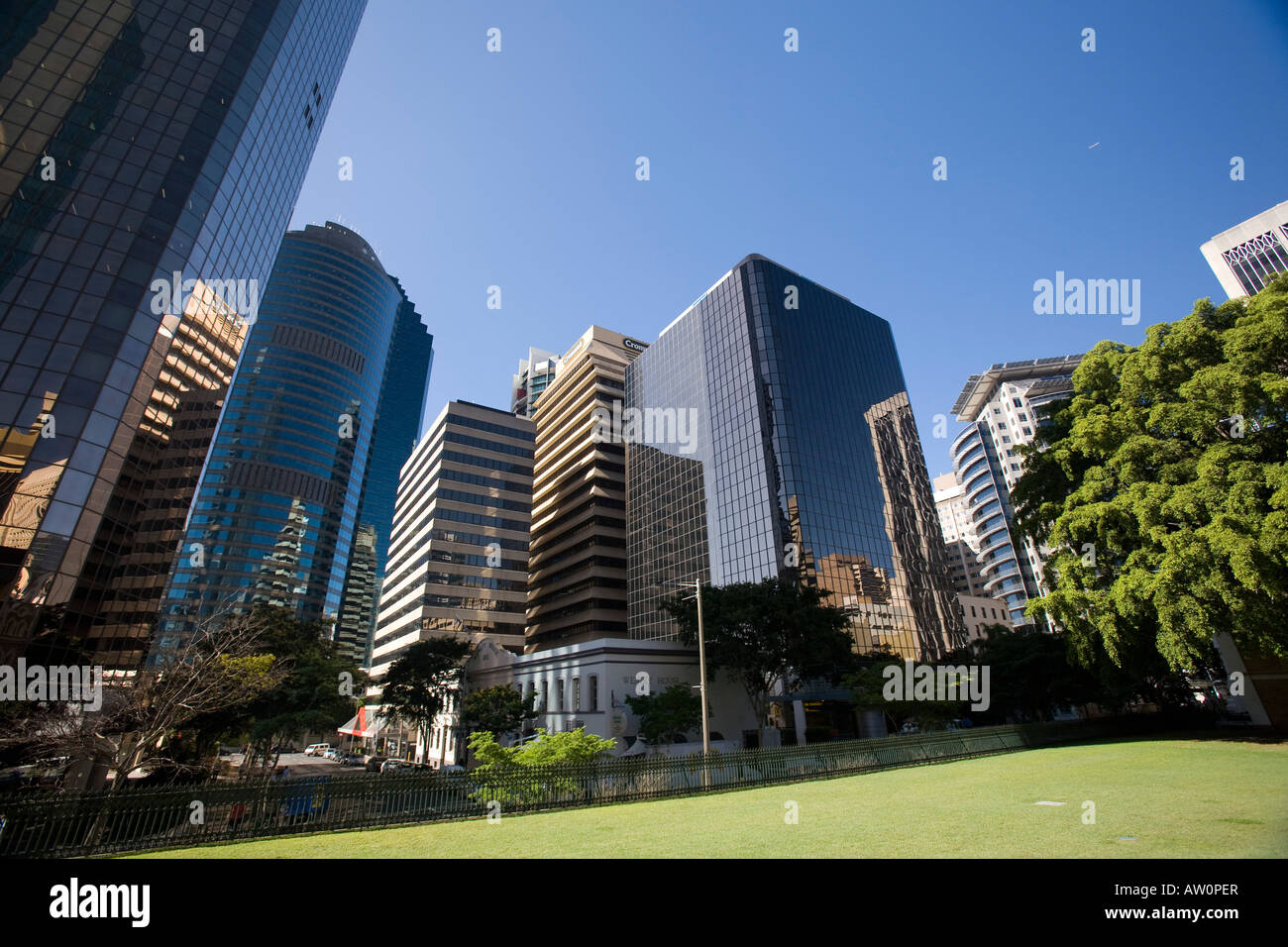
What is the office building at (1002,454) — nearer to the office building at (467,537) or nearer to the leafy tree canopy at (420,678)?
the office building at (467,537)

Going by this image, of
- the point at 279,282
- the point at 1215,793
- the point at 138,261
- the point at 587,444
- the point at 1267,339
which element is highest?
the point at 279,282

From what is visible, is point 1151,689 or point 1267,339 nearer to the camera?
point 1267,339

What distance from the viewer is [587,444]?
88188 mm

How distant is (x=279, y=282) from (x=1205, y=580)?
14897cm

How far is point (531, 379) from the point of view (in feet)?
448

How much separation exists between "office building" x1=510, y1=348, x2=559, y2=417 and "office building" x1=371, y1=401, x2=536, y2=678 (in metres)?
42.5

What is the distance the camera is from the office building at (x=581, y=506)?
79125mm

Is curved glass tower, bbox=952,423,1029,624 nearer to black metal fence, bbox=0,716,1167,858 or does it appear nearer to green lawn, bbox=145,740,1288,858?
black metal fence, bbox=0,716,1167,858

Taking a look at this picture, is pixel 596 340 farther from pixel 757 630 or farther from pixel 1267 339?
pixel 1267 339

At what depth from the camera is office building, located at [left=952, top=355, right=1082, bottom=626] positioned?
11238cm

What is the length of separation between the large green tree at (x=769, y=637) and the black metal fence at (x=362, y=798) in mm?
12410

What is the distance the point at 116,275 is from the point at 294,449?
8778 centimetres

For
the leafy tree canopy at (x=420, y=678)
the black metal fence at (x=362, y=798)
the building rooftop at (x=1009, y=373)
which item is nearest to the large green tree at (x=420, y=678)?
the leafy tree canopy at (x=420, y=678)

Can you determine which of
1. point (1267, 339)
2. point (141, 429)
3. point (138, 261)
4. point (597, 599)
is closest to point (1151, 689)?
point (1267, 339)
